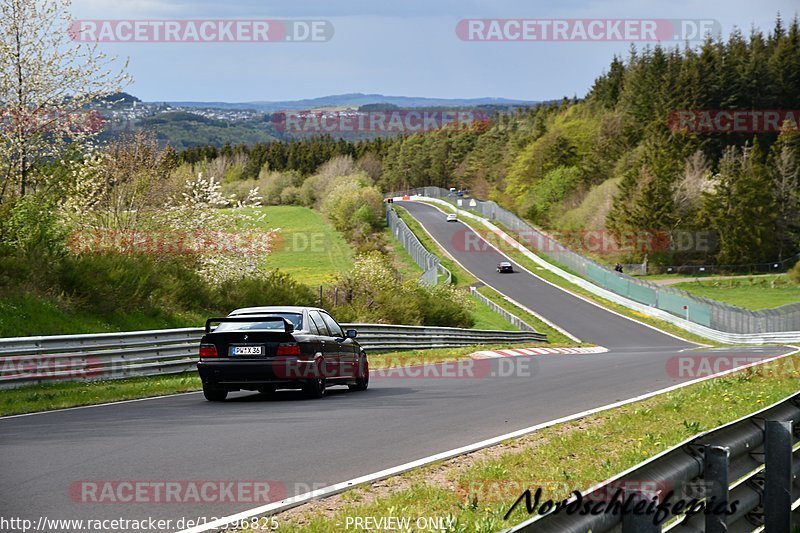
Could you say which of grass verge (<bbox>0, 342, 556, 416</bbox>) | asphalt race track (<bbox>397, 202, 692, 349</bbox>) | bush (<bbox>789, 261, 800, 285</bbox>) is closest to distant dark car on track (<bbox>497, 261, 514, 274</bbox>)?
asphalt race track (<bbox>397, 202, 692, 349</bbox>)

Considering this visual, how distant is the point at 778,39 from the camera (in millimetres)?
138375

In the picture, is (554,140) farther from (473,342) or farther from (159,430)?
(159,430)

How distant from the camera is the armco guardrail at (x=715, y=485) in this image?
13.9 feet

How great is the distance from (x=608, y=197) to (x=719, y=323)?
2448 inches

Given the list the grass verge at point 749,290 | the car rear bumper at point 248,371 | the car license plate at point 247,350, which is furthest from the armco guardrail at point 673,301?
the car license plate at point 247,350

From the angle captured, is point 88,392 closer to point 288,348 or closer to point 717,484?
point 288,348

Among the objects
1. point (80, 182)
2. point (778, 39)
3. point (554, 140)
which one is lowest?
point (80, 182)

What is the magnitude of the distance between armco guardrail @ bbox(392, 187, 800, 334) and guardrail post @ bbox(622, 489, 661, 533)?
47.7 m

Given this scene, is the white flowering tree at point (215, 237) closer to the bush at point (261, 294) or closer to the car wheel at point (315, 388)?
the bush at point (261, 294)

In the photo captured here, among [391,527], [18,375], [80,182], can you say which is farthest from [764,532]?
[80,182]

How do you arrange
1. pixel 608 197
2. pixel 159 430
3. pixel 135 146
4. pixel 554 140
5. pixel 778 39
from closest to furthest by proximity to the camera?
pixel 159 430
pixel 135 146
pixel 608 197
pixel 778 39
pixel 554 140

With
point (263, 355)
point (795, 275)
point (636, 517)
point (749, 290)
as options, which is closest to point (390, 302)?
point (263, 355)

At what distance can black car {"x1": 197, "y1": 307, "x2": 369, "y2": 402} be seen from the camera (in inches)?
603

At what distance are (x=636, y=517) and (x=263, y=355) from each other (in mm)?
11512
